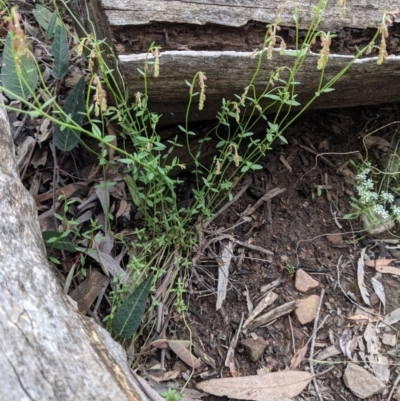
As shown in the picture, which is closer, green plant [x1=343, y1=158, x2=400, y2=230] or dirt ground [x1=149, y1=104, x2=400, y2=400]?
dirt ground [x1=149, y1=104, x2=400, y2=400]

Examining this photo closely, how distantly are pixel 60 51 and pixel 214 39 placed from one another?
58 cm

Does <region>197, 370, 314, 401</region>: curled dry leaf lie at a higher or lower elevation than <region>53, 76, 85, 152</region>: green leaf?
lower

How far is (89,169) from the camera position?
1984 mm

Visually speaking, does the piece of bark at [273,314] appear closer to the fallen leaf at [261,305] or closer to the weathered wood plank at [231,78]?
the fallen leaf at [261,305]

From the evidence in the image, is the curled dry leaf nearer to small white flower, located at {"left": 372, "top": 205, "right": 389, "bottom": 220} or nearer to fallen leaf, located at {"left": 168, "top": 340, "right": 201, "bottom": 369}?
fallen leaf, located at {"left": 168, "top": 340, "right": 201, "bottom": 369}

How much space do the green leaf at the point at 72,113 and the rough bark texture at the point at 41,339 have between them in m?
0.48

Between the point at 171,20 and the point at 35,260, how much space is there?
2.85 ft

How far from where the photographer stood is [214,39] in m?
1.62

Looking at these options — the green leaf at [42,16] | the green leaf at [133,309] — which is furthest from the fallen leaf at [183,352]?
the green leaf at [42,16]

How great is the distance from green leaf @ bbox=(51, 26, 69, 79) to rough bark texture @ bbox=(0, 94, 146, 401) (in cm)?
65

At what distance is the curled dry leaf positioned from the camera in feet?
5.44

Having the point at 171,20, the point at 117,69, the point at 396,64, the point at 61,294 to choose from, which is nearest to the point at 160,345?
the point at 61,294

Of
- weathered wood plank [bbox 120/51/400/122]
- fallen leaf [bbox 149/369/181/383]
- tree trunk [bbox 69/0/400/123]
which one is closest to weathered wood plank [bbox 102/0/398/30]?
tree trunk [bbox 69/0/400/123]

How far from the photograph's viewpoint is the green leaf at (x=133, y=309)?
153 centimetres
